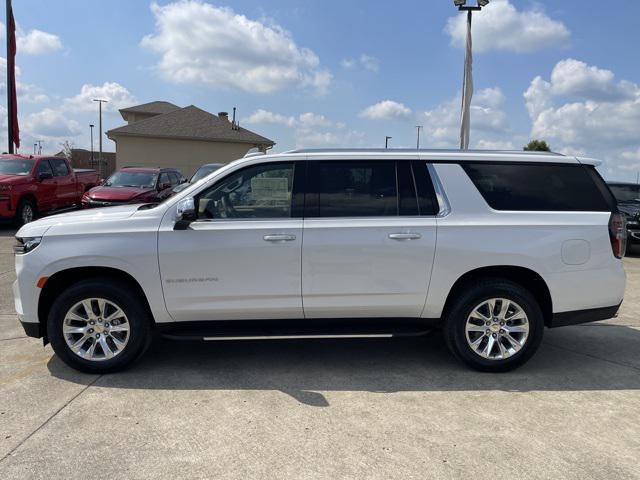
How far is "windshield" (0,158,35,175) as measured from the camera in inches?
524

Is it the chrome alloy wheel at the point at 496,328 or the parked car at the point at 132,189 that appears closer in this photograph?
the chrome alloy wheel at the point at 496,328

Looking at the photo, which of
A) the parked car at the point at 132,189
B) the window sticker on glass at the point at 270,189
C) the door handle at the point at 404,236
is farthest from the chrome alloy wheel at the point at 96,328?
the parked car at the point at 132,189

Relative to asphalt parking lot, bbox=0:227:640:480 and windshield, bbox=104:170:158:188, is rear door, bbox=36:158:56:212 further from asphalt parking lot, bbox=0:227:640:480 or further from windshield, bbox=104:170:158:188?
asphalt parking lot, bbox=0:227:640:480

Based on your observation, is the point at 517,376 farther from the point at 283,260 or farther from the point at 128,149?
the point at 128,149

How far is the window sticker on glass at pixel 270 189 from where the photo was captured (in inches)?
178

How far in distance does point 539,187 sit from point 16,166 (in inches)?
522

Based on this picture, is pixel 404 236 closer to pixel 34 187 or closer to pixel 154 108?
pixel 34 187

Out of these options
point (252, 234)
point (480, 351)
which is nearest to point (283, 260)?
point (252, 234)

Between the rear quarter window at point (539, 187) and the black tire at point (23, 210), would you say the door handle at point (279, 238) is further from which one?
the black tire at point (23, 210)

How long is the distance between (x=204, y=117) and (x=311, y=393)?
3228 centimetres

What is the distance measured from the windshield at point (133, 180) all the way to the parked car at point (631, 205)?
449 inches

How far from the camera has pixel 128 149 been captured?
103ft

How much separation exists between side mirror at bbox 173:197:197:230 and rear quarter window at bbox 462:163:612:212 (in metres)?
2.38

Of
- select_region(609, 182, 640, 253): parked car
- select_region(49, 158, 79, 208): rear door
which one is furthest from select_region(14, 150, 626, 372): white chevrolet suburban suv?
select_region(49, 158, 79, 208): rear door
